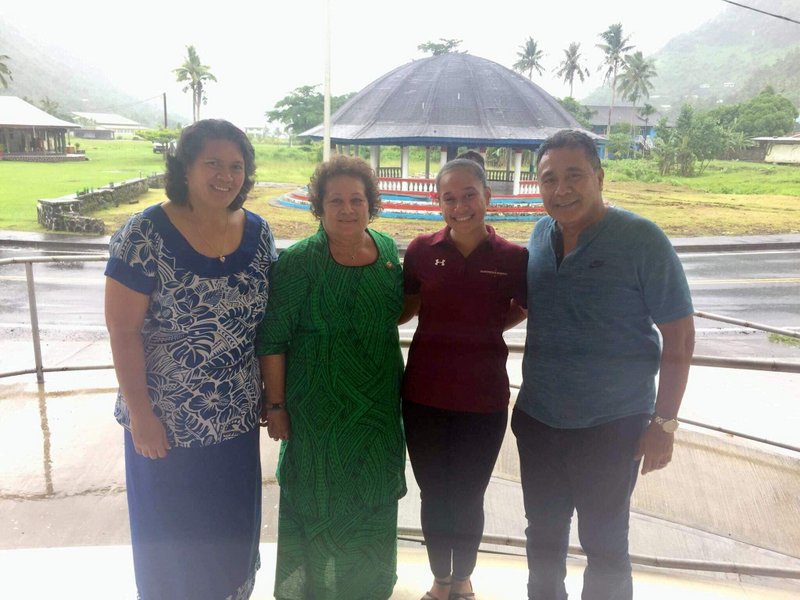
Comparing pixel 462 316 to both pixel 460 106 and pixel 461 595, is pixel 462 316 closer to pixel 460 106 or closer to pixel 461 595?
pixel 461 595

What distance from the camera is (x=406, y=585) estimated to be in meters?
1.54

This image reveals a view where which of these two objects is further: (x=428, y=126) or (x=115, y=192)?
(x=428, y=126)

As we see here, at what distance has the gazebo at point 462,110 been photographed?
293 cm

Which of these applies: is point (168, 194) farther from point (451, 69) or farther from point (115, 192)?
point (451, 69)

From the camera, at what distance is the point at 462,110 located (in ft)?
10.9

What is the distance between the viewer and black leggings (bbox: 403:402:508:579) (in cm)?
131

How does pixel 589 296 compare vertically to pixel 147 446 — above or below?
above

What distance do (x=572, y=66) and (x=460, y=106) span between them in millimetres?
913

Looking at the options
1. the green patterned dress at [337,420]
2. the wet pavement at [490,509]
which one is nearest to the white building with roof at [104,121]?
the wet pavement at [490,509]

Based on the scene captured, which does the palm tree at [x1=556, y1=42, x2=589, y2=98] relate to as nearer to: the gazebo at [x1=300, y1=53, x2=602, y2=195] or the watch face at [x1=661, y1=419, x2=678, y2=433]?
the gazebo at [x1=300, y1=53, x2=602, y2=195]

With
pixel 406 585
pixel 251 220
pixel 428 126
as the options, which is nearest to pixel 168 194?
pixel 251 220

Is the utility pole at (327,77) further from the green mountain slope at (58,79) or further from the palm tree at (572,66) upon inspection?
the palm tree at (572,66)

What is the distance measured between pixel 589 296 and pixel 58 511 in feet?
5.77

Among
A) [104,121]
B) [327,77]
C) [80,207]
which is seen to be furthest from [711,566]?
[80,207]
